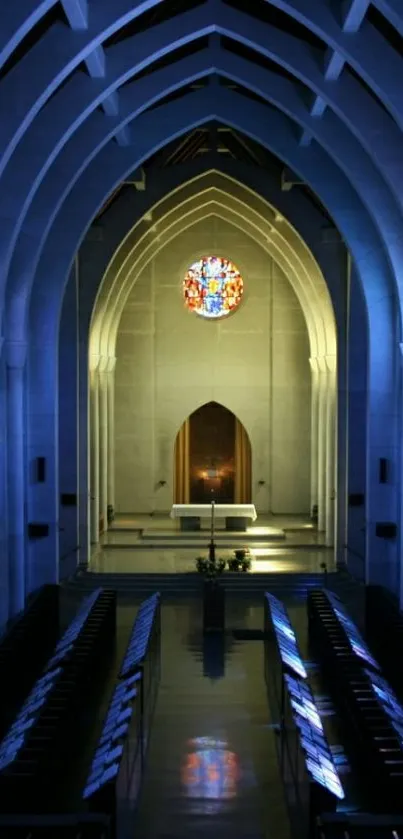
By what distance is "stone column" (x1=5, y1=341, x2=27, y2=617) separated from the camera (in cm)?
2034

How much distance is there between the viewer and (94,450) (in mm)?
29391

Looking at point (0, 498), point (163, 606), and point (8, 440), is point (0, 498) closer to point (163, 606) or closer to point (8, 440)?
point (8, 440)

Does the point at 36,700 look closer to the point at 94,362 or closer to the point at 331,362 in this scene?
the point at 94,362

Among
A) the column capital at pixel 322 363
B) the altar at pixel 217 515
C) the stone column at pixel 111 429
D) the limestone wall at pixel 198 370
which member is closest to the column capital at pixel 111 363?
the stone column at pixel 111 429

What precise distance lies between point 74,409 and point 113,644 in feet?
25.9

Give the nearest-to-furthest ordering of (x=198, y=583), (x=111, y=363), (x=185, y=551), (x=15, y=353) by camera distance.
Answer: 1. (x=15, y=353)
2. (x=198, y=583)
3. (x=185, y=551)
4. (x=111, y=363)

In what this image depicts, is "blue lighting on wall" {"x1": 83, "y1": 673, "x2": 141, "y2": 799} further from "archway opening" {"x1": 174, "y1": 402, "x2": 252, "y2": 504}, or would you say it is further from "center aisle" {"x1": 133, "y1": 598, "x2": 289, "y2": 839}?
"archway opening" {"x1": 174, "y1": 402, "x2": 252, "y2": 504}

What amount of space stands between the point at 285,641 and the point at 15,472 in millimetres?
6913

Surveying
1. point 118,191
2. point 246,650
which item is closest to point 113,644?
point 246,650

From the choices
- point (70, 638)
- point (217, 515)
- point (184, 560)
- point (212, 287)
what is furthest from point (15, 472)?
point (212, 287)

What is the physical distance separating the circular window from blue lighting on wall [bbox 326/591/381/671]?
16713mm

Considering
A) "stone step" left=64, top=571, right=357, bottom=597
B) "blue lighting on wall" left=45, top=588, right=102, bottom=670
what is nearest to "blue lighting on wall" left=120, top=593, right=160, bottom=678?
"blue lighting on wall" left=45, top=588, right=102, bottom=670

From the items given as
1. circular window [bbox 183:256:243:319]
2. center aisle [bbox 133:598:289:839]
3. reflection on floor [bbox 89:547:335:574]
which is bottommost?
center aisle [bbox 133:598:289:839]

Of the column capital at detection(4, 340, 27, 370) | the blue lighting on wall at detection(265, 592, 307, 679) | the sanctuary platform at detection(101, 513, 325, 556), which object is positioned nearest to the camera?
the blue lighting on wall at detection(265, 592, 307, 679)
